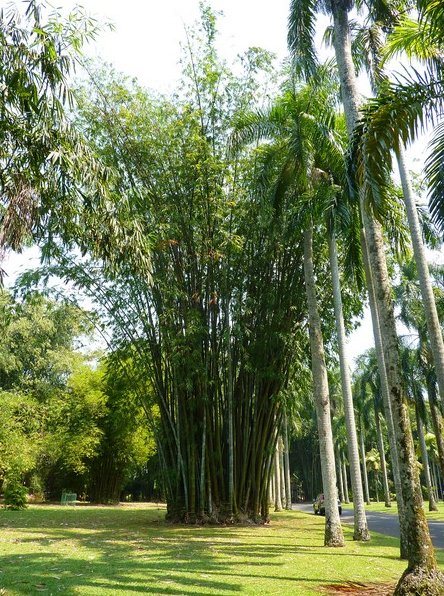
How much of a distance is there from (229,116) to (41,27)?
7478mm

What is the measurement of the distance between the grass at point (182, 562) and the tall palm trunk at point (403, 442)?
1119 millimetres

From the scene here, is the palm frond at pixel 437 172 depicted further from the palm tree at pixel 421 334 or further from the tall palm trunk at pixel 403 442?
the palm tree at pixel 421 334

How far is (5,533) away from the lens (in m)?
10.3

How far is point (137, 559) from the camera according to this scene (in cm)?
732

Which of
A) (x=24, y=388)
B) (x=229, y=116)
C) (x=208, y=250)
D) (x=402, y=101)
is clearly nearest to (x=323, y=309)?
(x=208, y=250)

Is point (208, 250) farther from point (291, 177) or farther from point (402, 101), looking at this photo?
point (402, 101)

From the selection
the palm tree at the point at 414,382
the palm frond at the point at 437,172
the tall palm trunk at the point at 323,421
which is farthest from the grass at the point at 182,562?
the palm tree at the point at 414,382

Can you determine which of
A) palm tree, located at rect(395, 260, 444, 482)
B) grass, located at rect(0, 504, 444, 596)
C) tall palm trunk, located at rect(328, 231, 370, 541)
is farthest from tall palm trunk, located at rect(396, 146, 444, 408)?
palm tree, located at rect(395, 260, 444, 482)

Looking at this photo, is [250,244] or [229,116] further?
[250,244]

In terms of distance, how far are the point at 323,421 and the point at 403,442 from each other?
14.5 ft

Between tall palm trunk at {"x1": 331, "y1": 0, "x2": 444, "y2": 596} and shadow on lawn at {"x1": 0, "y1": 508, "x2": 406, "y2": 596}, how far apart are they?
1.34 m

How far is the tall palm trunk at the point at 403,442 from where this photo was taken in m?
5.16

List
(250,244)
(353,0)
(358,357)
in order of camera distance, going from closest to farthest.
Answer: (353,0) → (250,244) → (358,357)

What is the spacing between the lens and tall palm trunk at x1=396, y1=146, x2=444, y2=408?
8.03m
